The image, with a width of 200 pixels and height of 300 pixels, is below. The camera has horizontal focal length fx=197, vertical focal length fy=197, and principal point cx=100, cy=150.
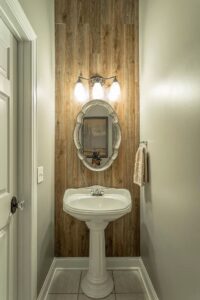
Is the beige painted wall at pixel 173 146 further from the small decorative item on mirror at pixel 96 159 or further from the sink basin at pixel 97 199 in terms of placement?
the small decorative item on mirror at pixel 96 159

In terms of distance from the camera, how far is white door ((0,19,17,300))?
3.55 ft

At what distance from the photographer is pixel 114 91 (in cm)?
195

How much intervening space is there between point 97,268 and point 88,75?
1796 mm

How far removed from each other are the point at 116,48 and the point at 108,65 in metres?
0.19

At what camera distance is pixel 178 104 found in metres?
1.10

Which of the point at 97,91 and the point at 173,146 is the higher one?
the point at 97,91

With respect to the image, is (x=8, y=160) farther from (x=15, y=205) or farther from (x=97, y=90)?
(x=97, y=90)

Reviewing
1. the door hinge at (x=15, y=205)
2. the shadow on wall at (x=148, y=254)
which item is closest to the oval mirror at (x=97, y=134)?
the shadow on wall at (x=148, y=254)

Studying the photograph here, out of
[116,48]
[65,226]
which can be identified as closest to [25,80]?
[116,48]

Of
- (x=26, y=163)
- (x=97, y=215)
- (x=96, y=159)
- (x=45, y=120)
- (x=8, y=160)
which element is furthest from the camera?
(x=96, y=159)

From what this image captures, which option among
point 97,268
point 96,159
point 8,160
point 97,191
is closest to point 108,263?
point 97,268

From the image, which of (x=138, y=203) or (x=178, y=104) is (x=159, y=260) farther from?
(x=178, y=104)

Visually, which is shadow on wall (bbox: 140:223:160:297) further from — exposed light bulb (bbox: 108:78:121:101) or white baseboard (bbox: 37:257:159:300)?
exposed light bulb (bbox: 108:78:121:101)

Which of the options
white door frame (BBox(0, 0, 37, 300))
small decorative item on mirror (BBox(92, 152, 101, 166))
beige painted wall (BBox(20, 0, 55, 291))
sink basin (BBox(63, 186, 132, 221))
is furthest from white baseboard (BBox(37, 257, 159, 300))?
small decorative item on mirror (BBox(92, 152, 101, 166))
